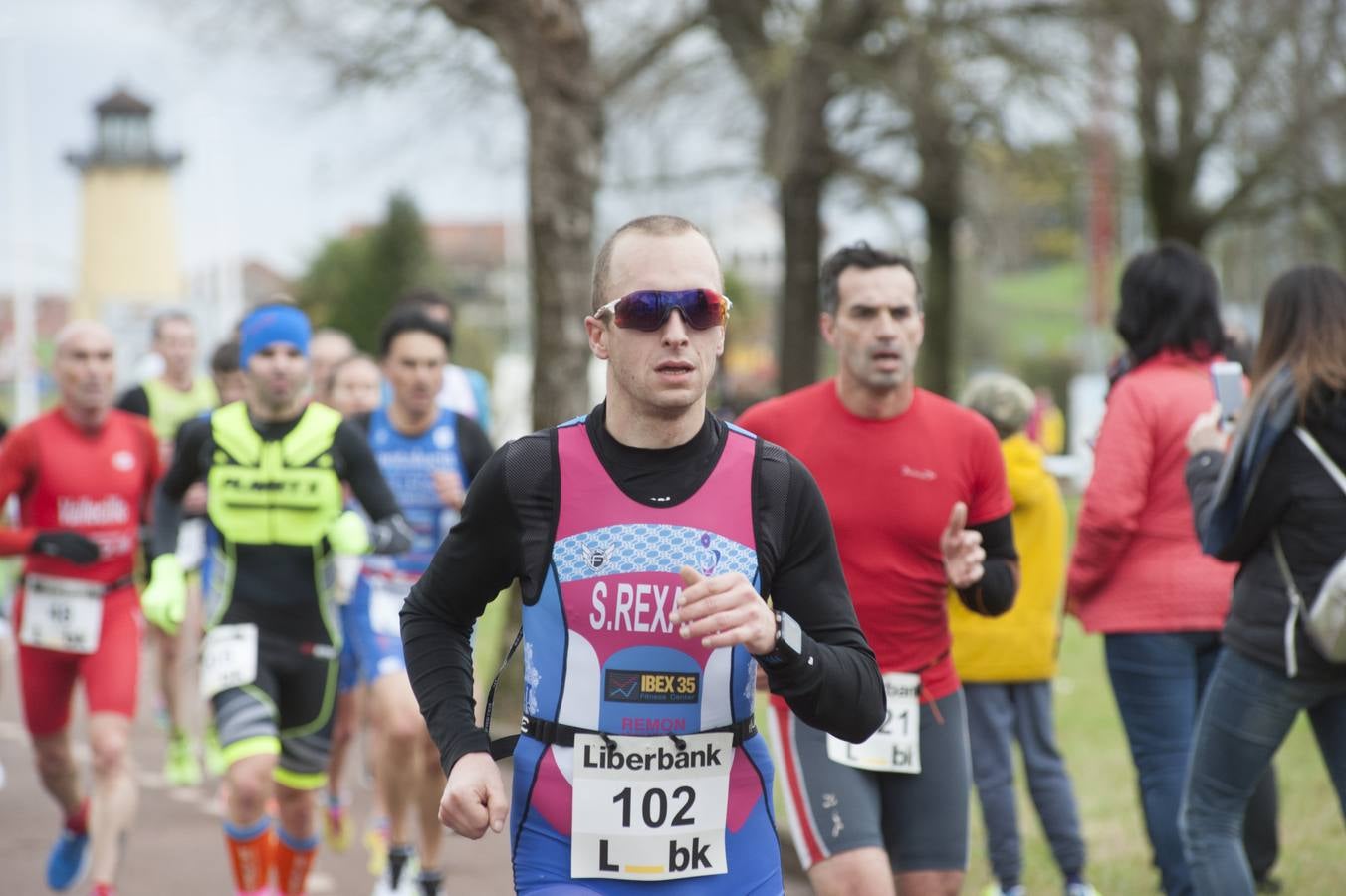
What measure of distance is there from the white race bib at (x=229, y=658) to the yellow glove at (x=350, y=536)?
1.52 ft

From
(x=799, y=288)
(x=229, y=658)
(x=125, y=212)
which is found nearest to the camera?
(x=229, y=658)

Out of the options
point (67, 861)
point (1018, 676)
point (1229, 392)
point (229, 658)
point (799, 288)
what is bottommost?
point (67, 861)

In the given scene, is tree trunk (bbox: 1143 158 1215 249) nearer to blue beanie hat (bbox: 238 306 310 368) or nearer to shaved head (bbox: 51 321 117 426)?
shaved head (bbox: 51 321 117 426)

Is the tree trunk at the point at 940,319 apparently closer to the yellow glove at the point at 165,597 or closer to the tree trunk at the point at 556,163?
the tree trunk at the point at 556,163

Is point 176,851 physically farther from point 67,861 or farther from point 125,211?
point 125,211

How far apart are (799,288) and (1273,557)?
15633mm

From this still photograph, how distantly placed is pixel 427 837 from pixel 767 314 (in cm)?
7678

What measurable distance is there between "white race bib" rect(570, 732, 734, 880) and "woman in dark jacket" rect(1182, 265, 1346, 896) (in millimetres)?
2108

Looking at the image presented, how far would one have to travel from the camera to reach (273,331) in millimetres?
6484

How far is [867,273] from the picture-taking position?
5.14 metres

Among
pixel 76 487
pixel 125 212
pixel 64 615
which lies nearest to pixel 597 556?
pixel 64 615

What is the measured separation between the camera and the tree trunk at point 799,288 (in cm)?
1998

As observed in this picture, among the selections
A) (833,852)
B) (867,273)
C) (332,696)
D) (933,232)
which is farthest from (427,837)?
(933,232)

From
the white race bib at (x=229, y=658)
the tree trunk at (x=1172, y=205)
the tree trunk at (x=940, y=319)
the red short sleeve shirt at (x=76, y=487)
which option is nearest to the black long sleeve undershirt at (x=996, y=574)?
the white race bib at (x=229, y=658)
